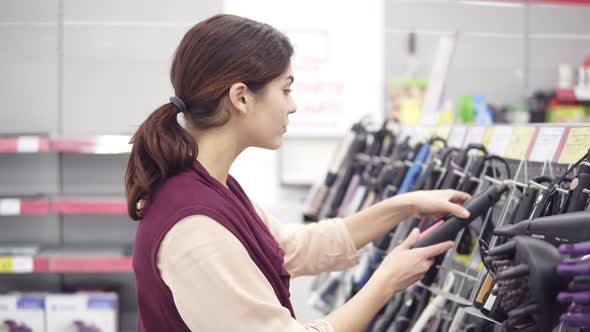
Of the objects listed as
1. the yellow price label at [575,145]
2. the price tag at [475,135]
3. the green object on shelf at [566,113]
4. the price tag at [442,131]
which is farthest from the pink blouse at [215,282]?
the green object on shelf at [566,113]

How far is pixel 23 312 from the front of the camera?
3967 mm

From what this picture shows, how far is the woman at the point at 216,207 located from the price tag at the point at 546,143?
216 millimetres

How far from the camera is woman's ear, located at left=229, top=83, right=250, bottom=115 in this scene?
1467 mm

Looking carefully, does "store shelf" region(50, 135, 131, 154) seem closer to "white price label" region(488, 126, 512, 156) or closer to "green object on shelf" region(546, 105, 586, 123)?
"white price label" region(488, 126, 512, 156)

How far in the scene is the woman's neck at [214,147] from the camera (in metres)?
1.54

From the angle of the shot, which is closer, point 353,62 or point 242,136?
point 242,136

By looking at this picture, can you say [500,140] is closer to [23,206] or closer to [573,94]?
[23,206]

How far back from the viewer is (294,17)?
15.2ft

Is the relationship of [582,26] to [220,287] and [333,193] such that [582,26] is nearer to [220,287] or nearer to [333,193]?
[333,193]

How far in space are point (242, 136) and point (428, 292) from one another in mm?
699

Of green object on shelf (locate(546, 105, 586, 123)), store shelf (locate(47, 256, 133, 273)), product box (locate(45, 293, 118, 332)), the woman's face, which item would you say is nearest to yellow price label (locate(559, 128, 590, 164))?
the woman's face

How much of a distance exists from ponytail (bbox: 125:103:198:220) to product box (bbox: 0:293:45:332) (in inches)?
109

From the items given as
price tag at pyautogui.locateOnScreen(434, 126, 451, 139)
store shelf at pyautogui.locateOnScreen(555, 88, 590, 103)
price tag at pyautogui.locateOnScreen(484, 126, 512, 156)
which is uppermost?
price tag at pyautogui.locateOnScreen(484, 126, 512, 156)

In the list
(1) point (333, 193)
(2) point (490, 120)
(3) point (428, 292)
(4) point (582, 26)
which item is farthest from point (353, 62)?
(3) point (428, 292)
